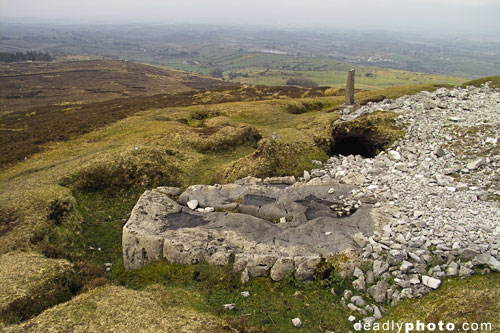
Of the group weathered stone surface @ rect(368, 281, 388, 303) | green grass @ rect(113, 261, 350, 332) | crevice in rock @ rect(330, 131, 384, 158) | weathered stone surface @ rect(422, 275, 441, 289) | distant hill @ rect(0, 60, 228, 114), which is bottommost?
green grass @ rect(113, 261, 350, 332)

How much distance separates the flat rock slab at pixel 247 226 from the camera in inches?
643

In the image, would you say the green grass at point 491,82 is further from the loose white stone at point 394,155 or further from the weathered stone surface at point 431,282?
the weathered stone surface at point 431,282

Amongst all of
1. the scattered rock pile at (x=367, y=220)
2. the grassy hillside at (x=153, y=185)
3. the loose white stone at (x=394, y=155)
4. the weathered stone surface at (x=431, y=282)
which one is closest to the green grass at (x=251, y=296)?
the grassy hillside at (x=153, y=185)

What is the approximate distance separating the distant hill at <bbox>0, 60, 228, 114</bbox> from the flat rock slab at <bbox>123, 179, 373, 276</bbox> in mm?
98538

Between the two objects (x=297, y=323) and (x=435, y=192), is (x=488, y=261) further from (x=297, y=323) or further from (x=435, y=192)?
(x=297, y=323)

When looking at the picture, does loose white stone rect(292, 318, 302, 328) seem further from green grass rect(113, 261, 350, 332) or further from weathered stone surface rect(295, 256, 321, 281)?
weathered stone surface rect(295, 256, 321, 281)

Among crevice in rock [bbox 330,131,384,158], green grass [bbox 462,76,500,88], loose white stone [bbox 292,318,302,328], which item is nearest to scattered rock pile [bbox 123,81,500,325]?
loose white stone [bbox 292,318,302,328]

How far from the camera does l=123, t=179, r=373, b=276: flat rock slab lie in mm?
16344

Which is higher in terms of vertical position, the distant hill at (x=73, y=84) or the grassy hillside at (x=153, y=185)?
the distant hill at (x=73, y=84)

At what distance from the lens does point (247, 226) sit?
18.6m

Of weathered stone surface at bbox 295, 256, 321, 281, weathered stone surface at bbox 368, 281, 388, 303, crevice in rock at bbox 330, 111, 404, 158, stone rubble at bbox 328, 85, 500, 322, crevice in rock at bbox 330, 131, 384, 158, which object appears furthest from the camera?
crevice in rock at bbox 330, 131, 384, 158

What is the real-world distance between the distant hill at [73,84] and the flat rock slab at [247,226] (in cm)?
9854

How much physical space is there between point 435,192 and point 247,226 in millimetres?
12089

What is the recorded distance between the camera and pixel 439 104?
1264 inches
